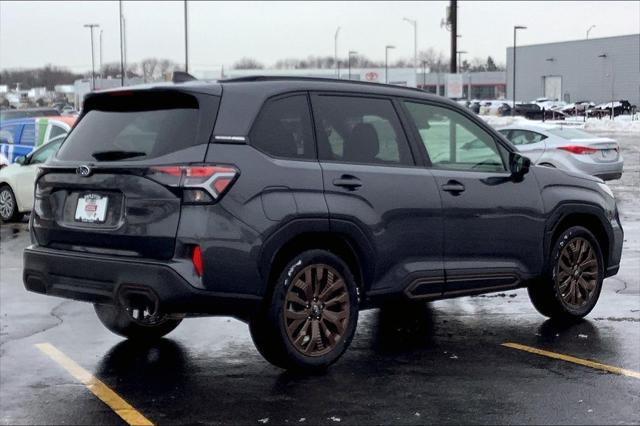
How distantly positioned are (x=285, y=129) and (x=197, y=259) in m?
1.09

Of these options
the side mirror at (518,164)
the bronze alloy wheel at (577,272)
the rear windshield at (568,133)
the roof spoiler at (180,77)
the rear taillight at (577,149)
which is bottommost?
the bronze alloy wheel at (577,272)

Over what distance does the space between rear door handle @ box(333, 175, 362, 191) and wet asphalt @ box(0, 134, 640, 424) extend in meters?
1.18

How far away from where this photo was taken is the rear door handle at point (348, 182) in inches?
262

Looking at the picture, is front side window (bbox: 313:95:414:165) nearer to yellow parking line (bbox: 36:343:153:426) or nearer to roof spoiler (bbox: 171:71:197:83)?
roof spoiler (bbox: 171:71:197:83)

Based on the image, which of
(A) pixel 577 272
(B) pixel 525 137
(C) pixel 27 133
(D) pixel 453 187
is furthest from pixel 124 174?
(B) pixel 525 137

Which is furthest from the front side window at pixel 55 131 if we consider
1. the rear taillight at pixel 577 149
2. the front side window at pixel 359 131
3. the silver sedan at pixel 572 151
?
the front side window at pixel 359 131

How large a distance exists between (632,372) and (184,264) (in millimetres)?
2882

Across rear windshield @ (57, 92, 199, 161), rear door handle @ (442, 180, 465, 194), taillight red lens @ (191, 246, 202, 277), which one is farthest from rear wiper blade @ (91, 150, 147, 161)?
rear door handle @ (442, 180, 465, 194)

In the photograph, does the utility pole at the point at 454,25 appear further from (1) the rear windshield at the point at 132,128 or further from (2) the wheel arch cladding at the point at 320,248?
(1) the rear windshield at the point at 132,128

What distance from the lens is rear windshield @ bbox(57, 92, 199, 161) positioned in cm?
628

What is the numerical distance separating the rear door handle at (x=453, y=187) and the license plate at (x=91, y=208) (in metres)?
2.37

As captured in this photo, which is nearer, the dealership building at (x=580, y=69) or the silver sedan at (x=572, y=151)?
the silver sedan at (x=572, y=151)

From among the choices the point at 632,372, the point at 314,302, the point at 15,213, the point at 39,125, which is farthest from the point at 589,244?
the point at 39,125

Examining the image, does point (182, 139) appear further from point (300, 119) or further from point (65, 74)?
point (65, 74)
